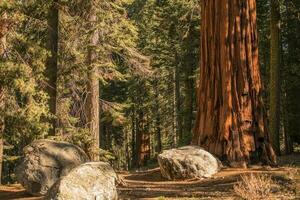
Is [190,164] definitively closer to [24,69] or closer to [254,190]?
[254,190]

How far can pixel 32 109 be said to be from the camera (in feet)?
46.0

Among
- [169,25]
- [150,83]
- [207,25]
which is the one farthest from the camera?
[150,83]

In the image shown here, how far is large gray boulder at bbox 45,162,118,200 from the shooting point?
8.01m

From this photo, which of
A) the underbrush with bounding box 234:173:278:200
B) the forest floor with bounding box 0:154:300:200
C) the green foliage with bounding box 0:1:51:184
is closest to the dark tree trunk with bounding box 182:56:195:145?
the green foliage with bounding box 0:1:51:184

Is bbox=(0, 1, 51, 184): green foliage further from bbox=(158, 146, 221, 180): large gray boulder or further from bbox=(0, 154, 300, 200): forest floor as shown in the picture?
bbox=(158, 146, 221, 180): large gray boulder

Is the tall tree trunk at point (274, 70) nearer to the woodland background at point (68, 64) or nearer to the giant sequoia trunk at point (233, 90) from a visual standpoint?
the woodland background at point (68, 64)

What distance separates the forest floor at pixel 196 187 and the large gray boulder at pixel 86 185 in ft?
3.15

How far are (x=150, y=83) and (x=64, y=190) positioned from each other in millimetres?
30767

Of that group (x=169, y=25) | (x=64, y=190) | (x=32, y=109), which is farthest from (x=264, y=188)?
(x=169, y=25)

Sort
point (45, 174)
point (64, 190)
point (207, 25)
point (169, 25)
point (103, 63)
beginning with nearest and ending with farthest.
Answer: point (64, 190) < point (45, 174) < point (207, 25) < point (103, 63) < point (169, 25)

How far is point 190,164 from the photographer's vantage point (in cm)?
1153

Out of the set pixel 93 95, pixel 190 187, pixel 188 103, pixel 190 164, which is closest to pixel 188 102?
pixel 188 103

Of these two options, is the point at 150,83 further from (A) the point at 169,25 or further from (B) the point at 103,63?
(B) the point at 103,63

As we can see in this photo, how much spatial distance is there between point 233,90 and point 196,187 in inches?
128
